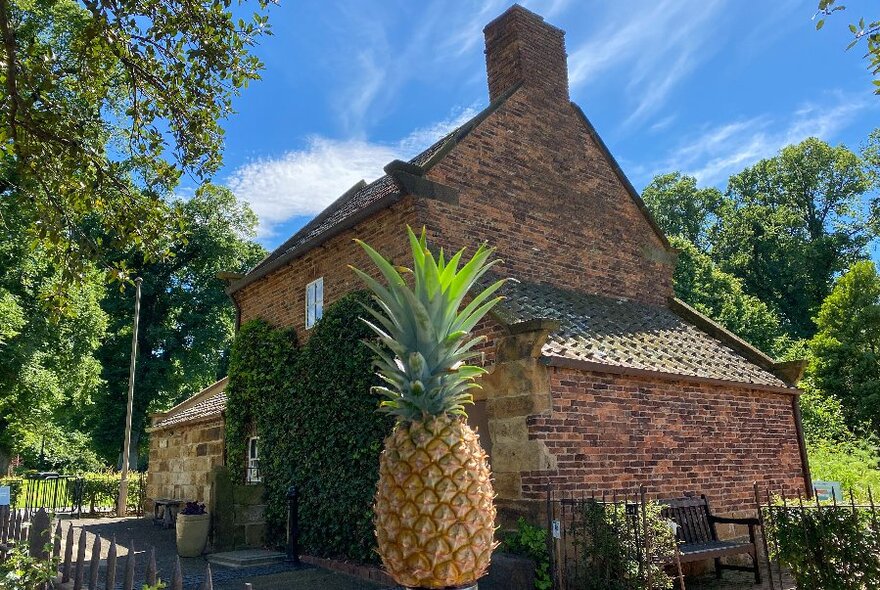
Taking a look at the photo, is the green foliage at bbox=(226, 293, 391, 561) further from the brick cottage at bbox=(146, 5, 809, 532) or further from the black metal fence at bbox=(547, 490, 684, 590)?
the black metal fence at bbox=(547, 490, 684, 590)

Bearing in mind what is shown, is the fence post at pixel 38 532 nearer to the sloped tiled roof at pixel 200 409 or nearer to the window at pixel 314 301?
the window at pixel 314 301

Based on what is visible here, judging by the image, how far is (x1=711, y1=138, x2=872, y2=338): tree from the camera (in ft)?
120

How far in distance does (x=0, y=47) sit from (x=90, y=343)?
1874cm

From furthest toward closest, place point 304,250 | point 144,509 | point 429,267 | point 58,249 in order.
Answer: point 144,509
point 304,250
point 58,249
point 429,267

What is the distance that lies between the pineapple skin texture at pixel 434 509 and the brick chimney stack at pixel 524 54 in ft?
34.8

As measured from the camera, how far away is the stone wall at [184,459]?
1510 centimetres

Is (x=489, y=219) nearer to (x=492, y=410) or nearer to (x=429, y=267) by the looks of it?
(x=492, y=410)

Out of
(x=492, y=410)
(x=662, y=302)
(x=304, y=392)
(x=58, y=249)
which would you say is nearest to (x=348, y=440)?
(x=304, y=392)

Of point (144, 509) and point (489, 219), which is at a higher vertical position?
point (489, 219)

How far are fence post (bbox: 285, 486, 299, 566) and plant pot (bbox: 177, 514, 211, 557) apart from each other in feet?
5.44

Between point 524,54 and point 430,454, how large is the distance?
1130 cm

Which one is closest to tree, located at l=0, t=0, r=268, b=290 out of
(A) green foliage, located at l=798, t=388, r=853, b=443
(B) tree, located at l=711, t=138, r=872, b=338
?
(A) green foliage, located at l=798, t=388, r=853, b=443

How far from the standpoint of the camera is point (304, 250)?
41.3ft

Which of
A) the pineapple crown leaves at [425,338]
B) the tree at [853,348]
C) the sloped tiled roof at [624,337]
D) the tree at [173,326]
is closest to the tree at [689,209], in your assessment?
the tree at [853,348]
